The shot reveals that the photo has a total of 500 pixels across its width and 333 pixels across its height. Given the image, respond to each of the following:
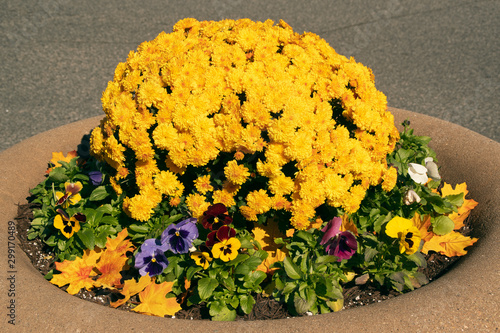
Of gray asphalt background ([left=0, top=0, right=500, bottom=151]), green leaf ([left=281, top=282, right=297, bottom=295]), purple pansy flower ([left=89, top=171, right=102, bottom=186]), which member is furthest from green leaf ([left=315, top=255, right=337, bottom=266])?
gray asphalt background ([left=0, top=0, right=500, bottom=151])

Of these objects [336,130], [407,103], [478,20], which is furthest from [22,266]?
[478,20]

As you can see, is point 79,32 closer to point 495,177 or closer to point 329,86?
point 329,86

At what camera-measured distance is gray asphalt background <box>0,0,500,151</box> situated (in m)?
5.87

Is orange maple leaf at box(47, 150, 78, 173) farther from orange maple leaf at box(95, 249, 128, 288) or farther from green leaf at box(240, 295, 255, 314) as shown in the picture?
green leaf at box(240, 295, 255, 314)

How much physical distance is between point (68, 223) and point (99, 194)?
0.26 m

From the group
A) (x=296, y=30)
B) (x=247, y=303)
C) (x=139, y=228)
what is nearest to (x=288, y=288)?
(x=247, y=303)

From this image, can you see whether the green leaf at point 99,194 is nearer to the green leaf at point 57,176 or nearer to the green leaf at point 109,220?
the green leaf at point 109,220

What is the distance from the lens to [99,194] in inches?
107

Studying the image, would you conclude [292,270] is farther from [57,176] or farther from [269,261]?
[57,176]

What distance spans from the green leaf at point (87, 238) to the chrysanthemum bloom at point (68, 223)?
4 cm

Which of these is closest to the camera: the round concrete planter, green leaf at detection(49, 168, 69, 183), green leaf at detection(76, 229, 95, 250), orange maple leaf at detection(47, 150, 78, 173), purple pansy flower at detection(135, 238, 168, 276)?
the round concrete planter

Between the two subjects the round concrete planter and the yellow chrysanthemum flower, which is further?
the yellow chrysanthemum flower

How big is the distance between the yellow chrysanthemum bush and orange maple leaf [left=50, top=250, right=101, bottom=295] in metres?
0.44

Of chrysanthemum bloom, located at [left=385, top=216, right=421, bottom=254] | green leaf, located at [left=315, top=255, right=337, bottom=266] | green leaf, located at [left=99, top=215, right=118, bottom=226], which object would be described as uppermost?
chrysanthemum bloom, located at [left=385, top=216, right=421, bottom=254]
